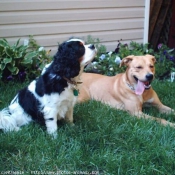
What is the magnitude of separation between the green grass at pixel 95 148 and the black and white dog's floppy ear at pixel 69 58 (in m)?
0.67

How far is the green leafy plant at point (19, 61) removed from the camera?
5.14 metres

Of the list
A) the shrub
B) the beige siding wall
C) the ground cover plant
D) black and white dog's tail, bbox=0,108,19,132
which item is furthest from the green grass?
the beige siding wall

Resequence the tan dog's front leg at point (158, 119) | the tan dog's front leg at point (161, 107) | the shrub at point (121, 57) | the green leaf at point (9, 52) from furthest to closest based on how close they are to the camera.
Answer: the shrub at point (121, 57)
the green leaf at point (9, 52)
the tan dog's front leg at point (161, 107)
the tan dog's front leg at point (158, 119)

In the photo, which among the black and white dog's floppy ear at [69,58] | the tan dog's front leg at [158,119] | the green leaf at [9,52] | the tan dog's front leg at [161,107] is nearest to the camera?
the black and white dog's floppy ear at [69,58]

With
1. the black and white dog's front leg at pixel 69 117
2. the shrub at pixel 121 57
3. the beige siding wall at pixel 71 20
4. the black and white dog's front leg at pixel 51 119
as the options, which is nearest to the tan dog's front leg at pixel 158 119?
the black and white dog's front leg at pixel 69 117

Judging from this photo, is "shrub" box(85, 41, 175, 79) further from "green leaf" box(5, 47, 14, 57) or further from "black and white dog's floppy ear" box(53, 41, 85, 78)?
"black and white dog's floppy ear" box(53, 41, 85, 78)

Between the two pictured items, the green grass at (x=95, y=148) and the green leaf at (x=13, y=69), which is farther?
the green leaf at (x=13, y=69)

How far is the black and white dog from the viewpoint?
315 centimetres

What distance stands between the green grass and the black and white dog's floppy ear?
2.20ft

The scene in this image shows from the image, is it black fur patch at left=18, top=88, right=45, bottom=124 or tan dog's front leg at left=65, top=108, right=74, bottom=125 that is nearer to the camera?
black fur patch at left=18, top=88, right=45, bottom=124

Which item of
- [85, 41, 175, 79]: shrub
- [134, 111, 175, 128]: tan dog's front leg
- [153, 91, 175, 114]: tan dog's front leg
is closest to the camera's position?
[134, 111, 175, 128]: tan dog's front leg

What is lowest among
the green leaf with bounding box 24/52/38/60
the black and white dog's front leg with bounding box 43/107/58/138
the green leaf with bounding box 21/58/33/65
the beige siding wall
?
the black and white dog's front leg with bounding box 43/107/58/138

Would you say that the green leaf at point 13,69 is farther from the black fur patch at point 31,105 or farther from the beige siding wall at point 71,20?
the black fur patch at point 31,105

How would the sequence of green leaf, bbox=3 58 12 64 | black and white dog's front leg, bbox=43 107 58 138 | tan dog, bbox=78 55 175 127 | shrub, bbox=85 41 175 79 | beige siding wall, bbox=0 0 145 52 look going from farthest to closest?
1. shrub, bbox=85 41 175 79
2. beige siding wall, bbox=0 0 145 52
3. green leaf, bbox=3 58 12 64
4. tan dog, bbox=78 55 175 127
5. black and white dog's front leg, bbox=43 107 58 138
